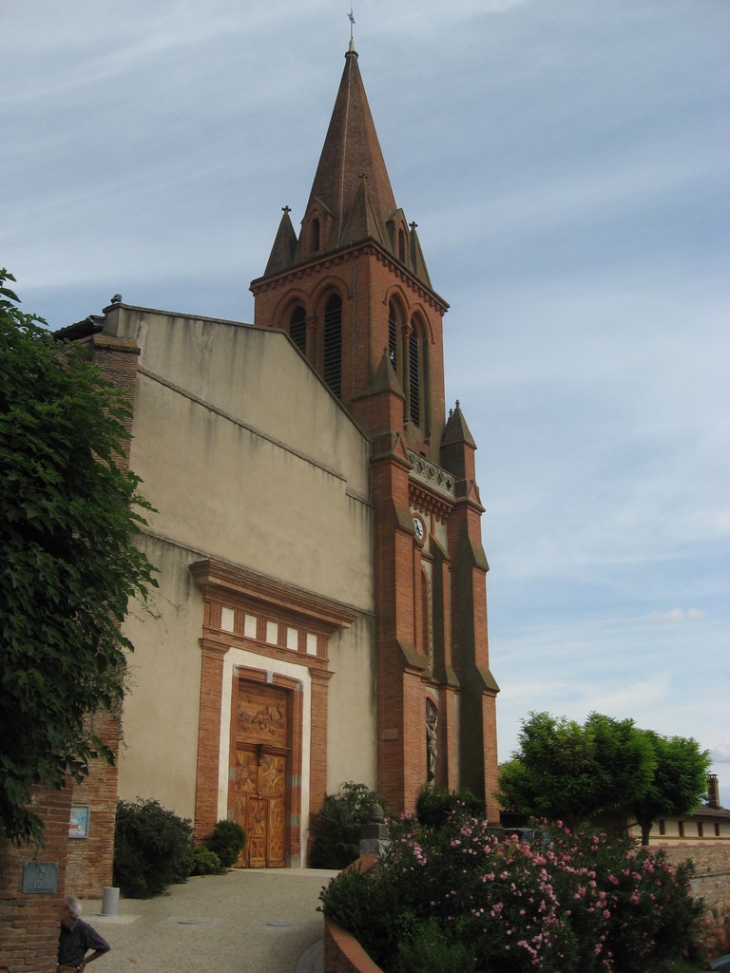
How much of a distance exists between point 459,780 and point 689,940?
12.0 meters

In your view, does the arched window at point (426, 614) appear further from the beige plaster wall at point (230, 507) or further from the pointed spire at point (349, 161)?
the pointed spire at point (349, 161)

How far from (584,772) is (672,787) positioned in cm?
383

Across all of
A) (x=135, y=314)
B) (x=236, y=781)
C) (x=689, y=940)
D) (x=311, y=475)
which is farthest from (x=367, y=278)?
(x=689, y=940)

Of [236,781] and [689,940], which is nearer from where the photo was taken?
[689,940]

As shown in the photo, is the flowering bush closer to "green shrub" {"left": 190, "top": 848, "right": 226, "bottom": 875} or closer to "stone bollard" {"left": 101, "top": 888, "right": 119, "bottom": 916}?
"stone bollard" {"left": 101, "top": 888, "right": 119, "bottom": 916}

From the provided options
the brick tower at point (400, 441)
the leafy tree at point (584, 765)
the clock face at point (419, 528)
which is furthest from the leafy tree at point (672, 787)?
the clock face at point (419, 528)

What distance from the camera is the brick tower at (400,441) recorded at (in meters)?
27.0

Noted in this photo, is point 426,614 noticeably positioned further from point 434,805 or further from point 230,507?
point 230,507

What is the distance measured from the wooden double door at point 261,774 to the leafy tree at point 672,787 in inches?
433

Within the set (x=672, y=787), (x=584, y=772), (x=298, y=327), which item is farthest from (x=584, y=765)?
(x=298, y=327)

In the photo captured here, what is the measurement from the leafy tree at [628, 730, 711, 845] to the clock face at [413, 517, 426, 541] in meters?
8.36

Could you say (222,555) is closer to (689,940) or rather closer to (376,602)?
(376,602)

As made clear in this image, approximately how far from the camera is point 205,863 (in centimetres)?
1919

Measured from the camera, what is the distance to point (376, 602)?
2742 centimetres
